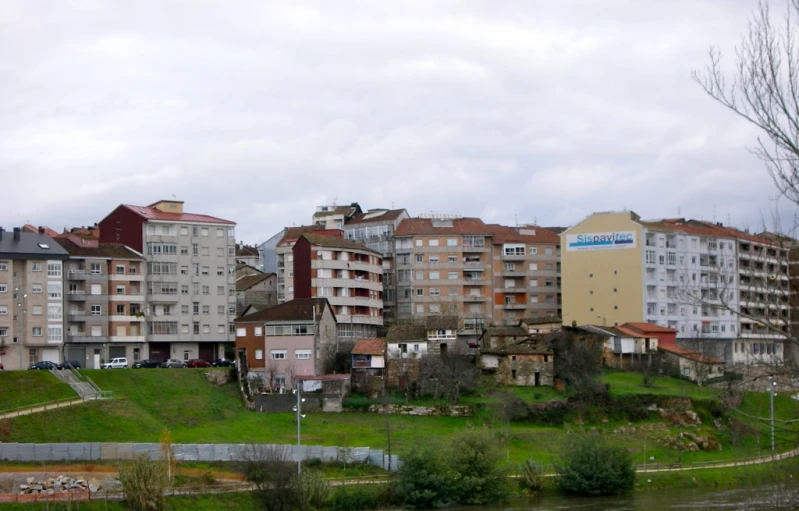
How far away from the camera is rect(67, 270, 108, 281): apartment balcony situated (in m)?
84.9

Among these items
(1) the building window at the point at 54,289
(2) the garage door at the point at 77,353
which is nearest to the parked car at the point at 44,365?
(2) the garage door at the point at 77,353

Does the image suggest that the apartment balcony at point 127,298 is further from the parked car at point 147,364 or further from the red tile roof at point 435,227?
the red tile roof at point 435,227

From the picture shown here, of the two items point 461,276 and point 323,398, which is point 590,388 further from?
point 461,276

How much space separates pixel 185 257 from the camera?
91.1 meters

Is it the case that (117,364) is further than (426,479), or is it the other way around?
(117,364)

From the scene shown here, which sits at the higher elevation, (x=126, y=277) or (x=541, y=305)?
(x=126, y=277)

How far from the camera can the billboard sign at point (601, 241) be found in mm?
94000

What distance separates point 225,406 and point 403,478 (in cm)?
2058

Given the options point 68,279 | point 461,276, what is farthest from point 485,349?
point 68,279

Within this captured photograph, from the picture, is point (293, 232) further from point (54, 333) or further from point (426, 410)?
point (426, 410)

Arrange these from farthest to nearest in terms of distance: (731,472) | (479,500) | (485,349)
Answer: (485,349)
(731,472)
(479,500)

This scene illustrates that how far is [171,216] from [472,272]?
30.5m

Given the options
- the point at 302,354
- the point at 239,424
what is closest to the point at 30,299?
the point at 302,354

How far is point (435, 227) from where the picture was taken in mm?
103625
